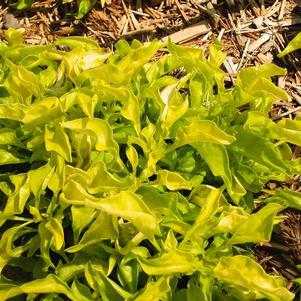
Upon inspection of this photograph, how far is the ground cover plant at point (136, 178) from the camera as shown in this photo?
1591 mm

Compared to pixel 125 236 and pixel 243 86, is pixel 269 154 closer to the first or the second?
pixel 243 86

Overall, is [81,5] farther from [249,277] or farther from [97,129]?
[249,277]

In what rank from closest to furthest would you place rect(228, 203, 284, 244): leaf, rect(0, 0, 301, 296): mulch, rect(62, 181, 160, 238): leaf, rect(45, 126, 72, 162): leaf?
rect(62, 181, 160, 238): leaf → rect(228, 203, 284, 244): leaf → rect(45, 126, 72, 162): leaf → rect(0, 0, 301, 296): mulch

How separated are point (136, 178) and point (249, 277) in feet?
1.25

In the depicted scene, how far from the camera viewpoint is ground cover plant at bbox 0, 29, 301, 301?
159 centimetres

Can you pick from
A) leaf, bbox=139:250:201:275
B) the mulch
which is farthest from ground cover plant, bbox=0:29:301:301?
the mulch

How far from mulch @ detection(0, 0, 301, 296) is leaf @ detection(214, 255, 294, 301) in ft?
2.90

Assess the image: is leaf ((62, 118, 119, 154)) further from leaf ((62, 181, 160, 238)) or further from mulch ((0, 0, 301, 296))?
mulch ((0, 0, 301, 296))

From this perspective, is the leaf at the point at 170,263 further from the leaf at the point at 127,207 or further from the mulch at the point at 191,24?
the mulch at the point at 191,24

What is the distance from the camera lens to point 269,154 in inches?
69.5

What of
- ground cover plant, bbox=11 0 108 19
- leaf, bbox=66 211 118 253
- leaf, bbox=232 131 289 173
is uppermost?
ground cover plant, bbox=11 0 108 19

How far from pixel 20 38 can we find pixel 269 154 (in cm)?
87

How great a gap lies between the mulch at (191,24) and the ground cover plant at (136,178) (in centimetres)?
41

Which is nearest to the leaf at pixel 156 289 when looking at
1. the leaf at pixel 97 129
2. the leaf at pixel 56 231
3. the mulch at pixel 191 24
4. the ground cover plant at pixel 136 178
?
the ground cover plant at pixel 136 178
